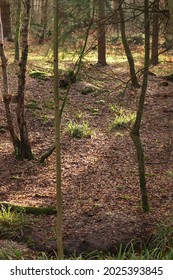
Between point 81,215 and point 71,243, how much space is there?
2.94ft

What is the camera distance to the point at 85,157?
351 inches

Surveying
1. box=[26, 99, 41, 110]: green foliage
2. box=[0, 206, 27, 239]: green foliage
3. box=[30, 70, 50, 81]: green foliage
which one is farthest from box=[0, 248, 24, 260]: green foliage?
box=[30, 70, 50, 81]: green foliage

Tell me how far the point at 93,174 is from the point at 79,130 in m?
2.33

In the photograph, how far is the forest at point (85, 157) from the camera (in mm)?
5191

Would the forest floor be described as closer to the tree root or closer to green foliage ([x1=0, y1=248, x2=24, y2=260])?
the tree root

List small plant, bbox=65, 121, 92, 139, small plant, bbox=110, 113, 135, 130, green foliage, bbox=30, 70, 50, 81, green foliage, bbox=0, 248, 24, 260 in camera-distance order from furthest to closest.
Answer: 1. green foliage, bbox=30, 70, 50, 81
2. small plant, bbox=110, 113, 135, 130
3. small plant, bbox=65, 121, 92, 139
4. green foliage, bbox=0, 248, 24, 260

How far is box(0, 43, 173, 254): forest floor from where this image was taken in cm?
564

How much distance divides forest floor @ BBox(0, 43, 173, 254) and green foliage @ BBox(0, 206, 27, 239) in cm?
17

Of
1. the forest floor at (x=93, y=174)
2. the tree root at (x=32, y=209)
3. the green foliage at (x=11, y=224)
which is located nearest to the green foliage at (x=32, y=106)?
the forest floor at (x=93, y=174)

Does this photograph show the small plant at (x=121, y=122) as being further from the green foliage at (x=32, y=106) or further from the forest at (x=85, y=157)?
the green foliage at (x=32, y=106)

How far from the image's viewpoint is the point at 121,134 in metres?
10.4

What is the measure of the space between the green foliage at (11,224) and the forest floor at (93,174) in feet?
0.56
